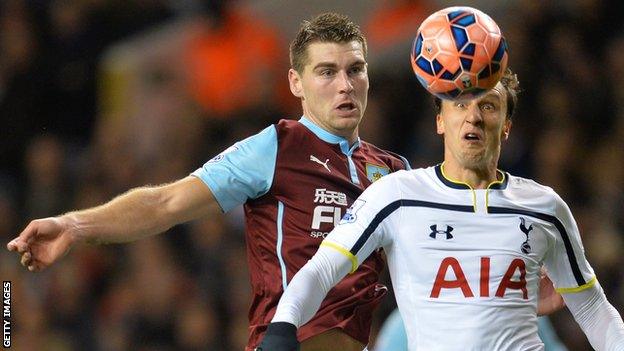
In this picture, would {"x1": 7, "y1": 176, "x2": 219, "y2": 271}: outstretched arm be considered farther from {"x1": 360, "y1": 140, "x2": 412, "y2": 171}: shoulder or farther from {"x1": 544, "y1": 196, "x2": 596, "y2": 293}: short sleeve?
{"x1": 544, "y1": 196, "x2": 596, "y2": 293}: short sleeve

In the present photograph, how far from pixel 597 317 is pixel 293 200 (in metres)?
1.37

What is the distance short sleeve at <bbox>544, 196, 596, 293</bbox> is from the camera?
4.89 metres

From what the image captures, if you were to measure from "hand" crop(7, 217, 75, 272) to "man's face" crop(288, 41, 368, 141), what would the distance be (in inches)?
52.9

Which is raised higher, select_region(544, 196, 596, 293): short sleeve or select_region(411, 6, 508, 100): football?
select_region(411, 6, 508, 100): football

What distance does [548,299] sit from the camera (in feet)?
17.5

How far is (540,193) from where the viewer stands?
4906mm

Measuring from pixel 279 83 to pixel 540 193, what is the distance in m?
5.57

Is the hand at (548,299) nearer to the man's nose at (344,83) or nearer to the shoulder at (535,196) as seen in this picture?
the shoulder at (535,196)

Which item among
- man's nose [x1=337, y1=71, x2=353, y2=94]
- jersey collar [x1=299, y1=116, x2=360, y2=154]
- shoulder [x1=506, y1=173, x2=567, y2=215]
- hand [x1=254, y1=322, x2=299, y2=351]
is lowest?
hand [x1=254, y1=322, x2=299, y2=351]

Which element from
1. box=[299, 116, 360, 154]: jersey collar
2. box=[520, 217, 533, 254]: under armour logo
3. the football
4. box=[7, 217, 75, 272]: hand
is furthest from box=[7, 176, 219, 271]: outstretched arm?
box=[520, 217, 533, 254]: under armour logo

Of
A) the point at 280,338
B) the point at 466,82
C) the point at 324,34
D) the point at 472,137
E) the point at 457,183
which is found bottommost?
the point at 280,338

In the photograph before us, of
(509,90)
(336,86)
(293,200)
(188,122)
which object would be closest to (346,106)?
(336,86)

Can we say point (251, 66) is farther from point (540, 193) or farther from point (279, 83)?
point (540, 193)

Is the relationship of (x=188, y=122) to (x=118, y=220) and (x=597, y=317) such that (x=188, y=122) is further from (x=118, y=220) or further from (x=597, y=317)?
(x=597, y=317)
